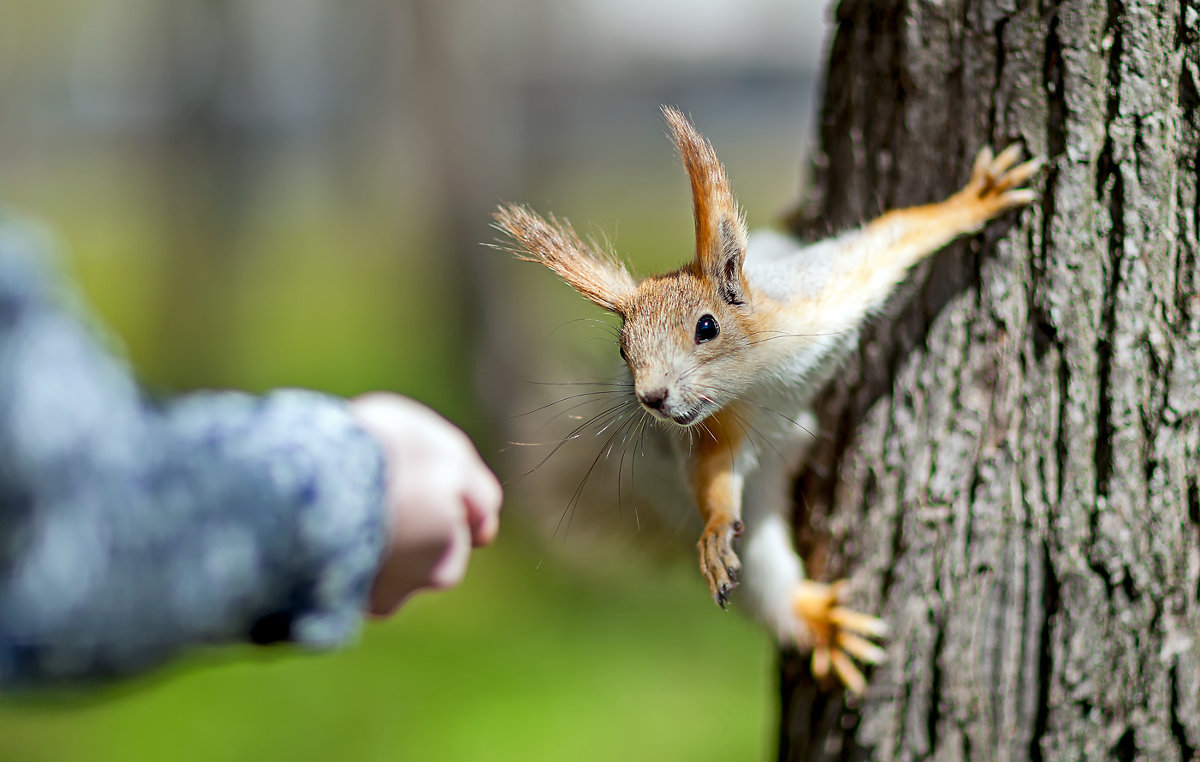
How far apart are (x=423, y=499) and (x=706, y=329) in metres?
0.51

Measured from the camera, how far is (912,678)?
1.54 meters

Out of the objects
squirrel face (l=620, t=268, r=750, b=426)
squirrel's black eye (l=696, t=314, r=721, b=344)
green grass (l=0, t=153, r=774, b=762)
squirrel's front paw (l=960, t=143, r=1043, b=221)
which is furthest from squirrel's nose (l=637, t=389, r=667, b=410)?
green grass (l=0, t=153, r=774, b=762)

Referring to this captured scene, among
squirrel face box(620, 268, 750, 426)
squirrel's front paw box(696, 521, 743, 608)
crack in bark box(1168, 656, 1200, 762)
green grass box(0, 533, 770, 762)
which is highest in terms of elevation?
squirrel face box(620, 268, 750, 426)

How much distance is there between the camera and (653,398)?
1.30 meters

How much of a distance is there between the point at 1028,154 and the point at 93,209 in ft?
41.1

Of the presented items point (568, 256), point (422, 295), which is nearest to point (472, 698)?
point (568, 256)

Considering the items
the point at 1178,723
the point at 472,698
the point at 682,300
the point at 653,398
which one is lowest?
the point at 472,698

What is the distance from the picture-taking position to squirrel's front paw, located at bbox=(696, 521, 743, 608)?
1.26 meters

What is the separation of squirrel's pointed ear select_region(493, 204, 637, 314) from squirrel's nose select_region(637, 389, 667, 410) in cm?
16

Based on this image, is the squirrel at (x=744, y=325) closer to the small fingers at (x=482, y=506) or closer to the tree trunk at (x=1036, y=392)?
the tree trunk at (x=1036, y=392)

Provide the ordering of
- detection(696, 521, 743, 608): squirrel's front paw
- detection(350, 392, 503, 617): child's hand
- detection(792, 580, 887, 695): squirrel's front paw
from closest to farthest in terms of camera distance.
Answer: detection(350, 392, 503, 617): child's hand < detection(696, 521, 743, 608): squirrel's front paw < detection(792, 580, 887, 695): squirrel's front paw

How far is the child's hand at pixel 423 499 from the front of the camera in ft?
3.65

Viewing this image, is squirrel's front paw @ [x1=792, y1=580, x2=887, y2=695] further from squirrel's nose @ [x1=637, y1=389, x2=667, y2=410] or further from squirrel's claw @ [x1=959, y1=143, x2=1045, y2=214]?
squirrel's claw @ [x1=959, y1=143, x2=1045, y2=214]

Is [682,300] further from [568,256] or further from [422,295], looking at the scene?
[422,295]
